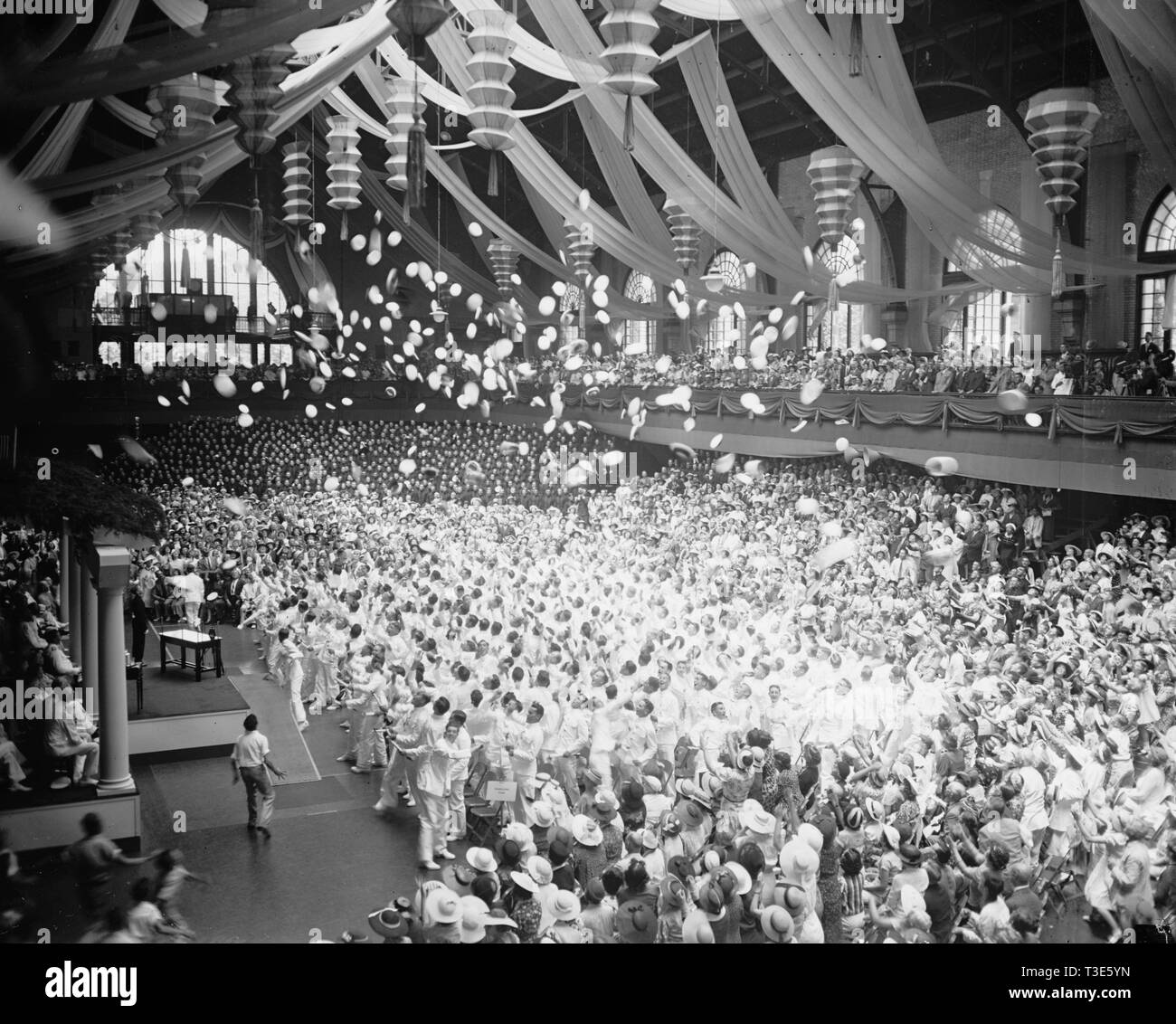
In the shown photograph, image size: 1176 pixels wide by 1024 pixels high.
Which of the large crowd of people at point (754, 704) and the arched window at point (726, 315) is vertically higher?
the arched window at point (726, 315)

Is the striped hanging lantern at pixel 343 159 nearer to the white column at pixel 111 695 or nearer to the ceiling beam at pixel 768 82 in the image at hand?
the white column at pixel 111 695

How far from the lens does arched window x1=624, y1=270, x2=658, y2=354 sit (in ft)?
99.9

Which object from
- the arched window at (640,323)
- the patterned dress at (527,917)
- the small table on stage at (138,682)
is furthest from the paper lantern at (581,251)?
the patterned dress at (527,917)

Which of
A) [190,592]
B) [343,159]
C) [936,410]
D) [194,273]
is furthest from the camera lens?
[194,273]

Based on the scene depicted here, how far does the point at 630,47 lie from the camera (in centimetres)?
765

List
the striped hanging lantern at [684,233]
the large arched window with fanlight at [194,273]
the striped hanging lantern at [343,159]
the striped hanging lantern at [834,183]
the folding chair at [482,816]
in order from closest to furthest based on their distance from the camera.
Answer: the folding chair at [482,816], the striped hanging lantern at [834,183], the striped hanging lantern at [343,159], the striped hanging lantern at [684,233], the large arched window with fanlight at [194,273]

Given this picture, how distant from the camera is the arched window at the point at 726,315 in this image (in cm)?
2723

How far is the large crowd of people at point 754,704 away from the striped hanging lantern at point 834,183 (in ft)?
12.2

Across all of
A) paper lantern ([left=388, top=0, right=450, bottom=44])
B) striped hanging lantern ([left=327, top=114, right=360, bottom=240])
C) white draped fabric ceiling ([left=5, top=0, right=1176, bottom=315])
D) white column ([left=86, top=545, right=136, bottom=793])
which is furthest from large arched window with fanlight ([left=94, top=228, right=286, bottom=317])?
paper lantern ([left=388, top=0, right=450, bottom=44])

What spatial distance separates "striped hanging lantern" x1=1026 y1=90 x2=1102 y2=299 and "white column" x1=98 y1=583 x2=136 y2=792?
7.94 meters

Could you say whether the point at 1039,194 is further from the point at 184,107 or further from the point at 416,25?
the point at 416,25

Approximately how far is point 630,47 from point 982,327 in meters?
15.1

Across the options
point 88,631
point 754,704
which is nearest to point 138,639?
point 88,631

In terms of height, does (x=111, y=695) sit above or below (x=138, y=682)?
above
